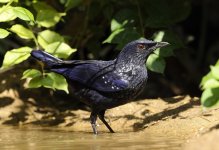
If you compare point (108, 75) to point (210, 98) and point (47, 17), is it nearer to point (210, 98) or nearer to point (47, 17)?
point (47, 17)

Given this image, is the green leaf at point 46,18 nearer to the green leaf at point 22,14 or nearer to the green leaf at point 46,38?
the green leaf at point 46,38

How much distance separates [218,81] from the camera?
3822 mm

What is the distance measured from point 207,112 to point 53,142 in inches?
67.0

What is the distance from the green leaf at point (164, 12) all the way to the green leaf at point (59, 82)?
1.14 meters

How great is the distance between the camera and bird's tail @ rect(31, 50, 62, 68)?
634 cm

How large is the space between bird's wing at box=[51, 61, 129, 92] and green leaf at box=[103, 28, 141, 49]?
0.34m

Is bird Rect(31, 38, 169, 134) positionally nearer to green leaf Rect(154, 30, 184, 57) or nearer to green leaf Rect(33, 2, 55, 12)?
green leaf Rect(154, 30, 184, 57)

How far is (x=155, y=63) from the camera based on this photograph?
6375mm

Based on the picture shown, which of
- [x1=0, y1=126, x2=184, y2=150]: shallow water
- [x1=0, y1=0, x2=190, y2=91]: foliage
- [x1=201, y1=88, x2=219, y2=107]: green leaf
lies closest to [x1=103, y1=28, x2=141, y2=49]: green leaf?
[x1=0, y1=0, x2=190, y2=91]: foliage

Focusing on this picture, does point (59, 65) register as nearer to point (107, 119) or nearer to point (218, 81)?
point (107, 119)

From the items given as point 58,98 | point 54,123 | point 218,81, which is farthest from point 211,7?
point 218,81

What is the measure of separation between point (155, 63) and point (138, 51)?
A: 0.25 metres

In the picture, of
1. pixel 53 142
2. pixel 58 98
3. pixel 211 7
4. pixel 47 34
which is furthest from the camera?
pixel 211 7

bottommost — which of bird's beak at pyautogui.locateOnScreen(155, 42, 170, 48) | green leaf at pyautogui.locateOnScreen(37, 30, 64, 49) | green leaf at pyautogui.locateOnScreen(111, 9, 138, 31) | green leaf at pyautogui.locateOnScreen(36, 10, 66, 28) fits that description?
bird's beak at pyautogui.locateOnScreen(155, 42, 170, 48)
